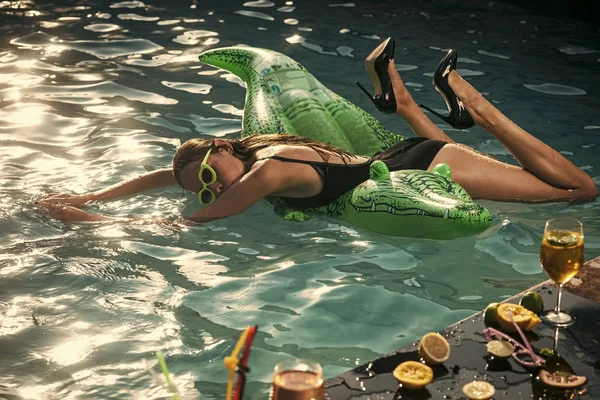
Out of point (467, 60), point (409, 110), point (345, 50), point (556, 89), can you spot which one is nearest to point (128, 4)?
point (345, 50)

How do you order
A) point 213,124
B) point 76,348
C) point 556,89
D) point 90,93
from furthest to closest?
point 556,89, point 90,93, point 213,124, point 76,348

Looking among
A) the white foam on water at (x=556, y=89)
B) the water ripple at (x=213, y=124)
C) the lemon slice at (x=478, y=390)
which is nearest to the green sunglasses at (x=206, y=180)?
the water ripple at (x=213, y=124)

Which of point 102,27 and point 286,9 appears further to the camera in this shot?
point 286,9

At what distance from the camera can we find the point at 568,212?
536cm

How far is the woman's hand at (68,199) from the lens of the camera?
543cm

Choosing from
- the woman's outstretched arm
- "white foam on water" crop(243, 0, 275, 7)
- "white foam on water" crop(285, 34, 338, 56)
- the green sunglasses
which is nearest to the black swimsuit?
the green sunglasses

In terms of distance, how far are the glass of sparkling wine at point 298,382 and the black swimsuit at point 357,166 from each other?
9.30ft

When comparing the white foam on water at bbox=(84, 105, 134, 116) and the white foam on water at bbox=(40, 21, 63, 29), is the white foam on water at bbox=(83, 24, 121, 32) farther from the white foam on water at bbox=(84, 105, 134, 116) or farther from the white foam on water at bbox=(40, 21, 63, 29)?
the white foam on water at bbox=(84, 105, 134, 116)

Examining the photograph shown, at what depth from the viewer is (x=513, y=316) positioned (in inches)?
122

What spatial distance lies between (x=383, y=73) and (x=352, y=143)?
60 cm

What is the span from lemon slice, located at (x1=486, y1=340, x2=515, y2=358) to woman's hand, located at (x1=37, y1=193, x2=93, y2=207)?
3242 mm

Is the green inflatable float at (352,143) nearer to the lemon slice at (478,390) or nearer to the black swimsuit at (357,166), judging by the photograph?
the black swimsuit at (357,166)

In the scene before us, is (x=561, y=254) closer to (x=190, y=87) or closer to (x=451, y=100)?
(x=451, y=100)

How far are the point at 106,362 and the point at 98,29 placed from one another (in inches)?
281
